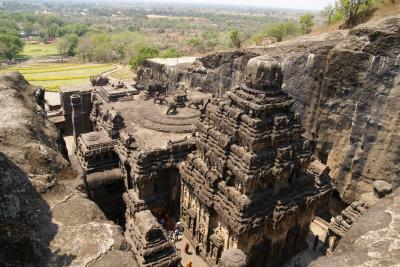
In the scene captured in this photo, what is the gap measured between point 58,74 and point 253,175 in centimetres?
6164

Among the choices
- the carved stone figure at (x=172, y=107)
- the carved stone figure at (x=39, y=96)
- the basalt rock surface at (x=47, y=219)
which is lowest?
the carved stone figure at (x=172, y=107)

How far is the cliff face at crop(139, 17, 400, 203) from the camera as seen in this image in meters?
19.6

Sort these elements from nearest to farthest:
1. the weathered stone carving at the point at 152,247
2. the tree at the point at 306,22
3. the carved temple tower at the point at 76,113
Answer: the weathered stone carving at the point at 152,247, the carved temple tower at the point at 76,113, the tree at the point at 306,22

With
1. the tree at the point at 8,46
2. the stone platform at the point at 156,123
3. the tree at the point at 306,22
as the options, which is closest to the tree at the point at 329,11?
the tree at the point at 306,22

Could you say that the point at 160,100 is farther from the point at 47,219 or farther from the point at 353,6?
the point at 47,219

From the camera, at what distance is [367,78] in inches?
803

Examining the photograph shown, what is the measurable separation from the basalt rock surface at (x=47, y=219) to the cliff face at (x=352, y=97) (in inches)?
703

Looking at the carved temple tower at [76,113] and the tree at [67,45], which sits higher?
the carved temple tower at [76,113]

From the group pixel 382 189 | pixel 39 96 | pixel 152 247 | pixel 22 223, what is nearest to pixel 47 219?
pixel 22 223

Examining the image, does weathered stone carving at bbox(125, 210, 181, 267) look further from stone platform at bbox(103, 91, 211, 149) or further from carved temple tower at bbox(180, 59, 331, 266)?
stone platform at bbox(103, 91, 211, 149)

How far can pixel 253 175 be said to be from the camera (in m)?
15.1

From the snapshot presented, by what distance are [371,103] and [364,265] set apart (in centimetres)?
1606

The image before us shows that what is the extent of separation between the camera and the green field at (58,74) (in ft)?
191

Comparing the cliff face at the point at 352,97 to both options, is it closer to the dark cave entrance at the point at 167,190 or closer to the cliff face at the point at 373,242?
the dark cave entrance at the point at 167,190
